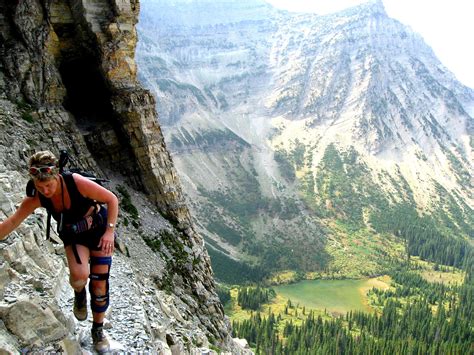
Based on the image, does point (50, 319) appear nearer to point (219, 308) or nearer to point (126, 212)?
point (126, 212)

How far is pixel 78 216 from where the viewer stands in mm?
9609

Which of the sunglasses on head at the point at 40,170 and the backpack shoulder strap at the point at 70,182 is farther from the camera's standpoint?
the backpack shoulder strap at the point at 70,182

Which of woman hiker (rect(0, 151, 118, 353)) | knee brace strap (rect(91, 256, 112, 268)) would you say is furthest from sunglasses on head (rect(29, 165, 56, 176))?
knee brace strap (rect(91, 256, 112, 268))

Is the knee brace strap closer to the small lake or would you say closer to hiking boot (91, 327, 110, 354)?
hiking boot (91, 327, 110, 354)

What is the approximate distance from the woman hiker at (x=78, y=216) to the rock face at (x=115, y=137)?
6.06 metres

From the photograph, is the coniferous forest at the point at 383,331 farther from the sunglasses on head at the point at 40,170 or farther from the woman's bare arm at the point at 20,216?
the sunglasses on head at the point at 40,170

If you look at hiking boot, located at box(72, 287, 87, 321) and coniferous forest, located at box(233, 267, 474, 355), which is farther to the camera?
coniferous forest, located at box(233, 267, 474, 355)

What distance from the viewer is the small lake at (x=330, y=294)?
134 meters

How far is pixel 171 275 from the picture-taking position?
28234mm

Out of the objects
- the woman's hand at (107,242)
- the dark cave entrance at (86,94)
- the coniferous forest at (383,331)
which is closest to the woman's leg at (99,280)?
the woman's hand at (107,242)

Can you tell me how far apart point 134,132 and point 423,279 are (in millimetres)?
153556

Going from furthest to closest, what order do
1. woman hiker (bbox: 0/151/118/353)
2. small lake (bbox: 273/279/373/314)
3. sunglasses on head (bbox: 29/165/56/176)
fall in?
small lake (bbox: 273/279/373/314)
woman hiker (bbox: 0/151/118/353)
sunglasses on head (bbox: 29/165/56/176)

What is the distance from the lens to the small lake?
134 meters

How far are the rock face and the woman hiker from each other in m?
6.06
